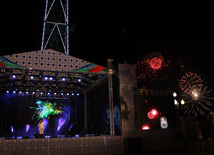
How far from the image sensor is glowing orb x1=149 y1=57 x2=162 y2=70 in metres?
12.3

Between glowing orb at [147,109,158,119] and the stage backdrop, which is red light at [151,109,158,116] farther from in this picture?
the stage backdrop

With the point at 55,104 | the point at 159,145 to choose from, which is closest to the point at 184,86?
the point at 159,145

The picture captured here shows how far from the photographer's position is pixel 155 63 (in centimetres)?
1237

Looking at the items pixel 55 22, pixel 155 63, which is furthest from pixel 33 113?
pixel 155 63

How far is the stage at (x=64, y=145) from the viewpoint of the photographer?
27.8ft

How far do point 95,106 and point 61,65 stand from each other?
19.8 ft

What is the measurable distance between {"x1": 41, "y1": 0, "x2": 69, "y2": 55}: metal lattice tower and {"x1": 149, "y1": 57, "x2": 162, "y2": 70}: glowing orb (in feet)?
32.7

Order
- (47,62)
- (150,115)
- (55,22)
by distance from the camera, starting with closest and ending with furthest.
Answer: (47,62) < (150,115) < (55,22)

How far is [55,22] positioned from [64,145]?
13.4 m

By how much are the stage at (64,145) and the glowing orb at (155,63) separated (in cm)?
505

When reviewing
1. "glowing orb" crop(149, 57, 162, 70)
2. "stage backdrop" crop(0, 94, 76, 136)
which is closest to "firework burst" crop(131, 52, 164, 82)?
"glowing orb" crop(149, 57, 162, 70)

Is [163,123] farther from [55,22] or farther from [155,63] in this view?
[55,22]

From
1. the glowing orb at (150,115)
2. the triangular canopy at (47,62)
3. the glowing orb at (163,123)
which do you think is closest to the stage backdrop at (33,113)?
the glowing orb at (150,115)

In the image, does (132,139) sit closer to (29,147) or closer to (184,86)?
(29,147)
